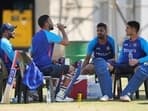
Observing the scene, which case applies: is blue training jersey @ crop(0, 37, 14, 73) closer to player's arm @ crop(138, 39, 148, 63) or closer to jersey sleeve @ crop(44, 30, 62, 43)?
jersey sleeve @ crop(44, 30, 62, 43)

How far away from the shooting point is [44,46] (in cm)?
1155

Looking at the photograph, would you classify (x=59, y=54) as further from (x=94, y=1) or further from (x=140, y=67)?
→ (x=94, y=1)

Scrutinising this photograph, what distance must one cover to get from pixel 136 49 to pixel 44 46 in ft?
5.15

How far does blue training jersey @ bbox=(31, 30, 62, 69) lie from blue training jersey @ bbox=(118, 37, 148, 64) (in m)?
1.21

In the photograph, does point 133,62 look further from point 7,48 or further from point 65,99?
point 7,48

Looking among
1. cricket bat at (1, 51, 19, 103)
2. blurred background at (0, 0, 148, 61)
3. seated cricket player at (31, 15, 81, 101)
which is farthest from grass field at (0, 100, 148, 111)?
blurred background at (0, 0, 148, 61)

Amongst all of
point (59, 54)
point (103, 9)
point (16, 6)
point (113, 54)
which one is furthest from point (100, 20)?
point (113, 54)

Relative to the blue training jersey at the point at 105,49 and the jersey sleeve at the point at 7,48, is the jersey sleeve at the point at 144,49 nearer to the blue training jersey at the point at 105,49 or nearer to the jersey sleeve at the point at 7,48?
the blue training jersey at the point at 105,49

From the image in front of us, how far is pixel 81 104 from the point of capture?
36.3ft

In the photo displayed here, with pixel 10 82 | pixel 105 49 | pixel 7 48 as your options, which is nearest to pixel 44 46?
pixel 7 48

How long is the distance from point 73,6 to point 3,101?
1002cm

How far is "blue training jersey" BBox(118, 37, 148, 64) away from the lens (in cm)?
1173

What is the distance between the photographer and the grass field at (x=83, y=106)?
10383mm

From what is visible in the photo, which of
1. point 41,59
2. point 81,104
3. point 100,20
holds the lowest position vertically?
point 81,104
